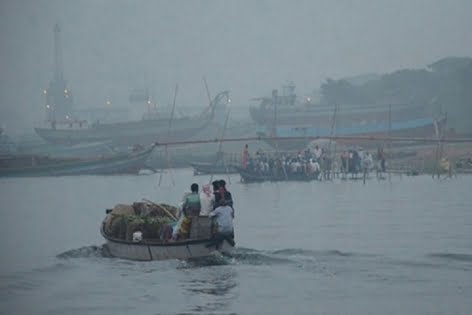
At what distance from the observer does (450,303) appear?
1377cm

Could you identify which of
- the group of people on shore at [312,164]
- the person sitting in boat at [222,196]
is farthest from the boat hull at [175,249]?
A: the group of people on shore at [312,164]

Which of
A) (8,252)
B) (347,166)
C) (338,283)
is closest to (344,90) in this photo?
(347,166)

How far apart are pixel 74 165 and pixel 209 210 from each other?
131 ft

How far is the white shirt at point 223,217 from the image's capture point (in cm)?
1681

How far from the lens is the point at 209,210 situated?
671 inches

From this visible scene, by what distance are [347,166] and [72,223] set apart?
19812 millimetres

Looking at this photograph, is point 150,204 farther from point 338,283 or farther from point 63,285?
point 338,283

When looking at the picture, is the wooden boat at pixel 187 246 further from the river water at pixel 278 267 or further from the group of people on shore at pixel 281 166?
the group of people on shore at pixel 281 166

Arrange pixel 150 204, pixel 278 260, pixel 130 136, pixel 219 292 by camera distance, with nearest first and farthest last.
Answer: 1. pixel 219 292
2. pixel 278 260
3. pixel 150 204
4. pixel 130 136

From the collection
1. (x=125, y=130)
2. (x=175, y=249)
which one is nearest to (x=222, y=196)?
(x=175, y=249)

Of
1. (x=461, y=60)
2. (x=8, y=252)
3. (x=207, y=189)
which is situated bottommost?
(x=8, y=252)

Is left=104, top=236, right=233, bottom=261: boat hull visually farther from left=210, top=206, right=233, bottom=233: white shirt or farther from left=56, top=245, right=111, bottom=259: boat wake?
left=56, top=245, right=111, bottom=259: boat wake

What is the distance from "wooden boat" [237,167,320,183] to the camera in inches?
1719

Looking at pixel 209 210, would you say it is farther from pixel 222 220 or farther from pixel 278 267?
pixel 278 267
